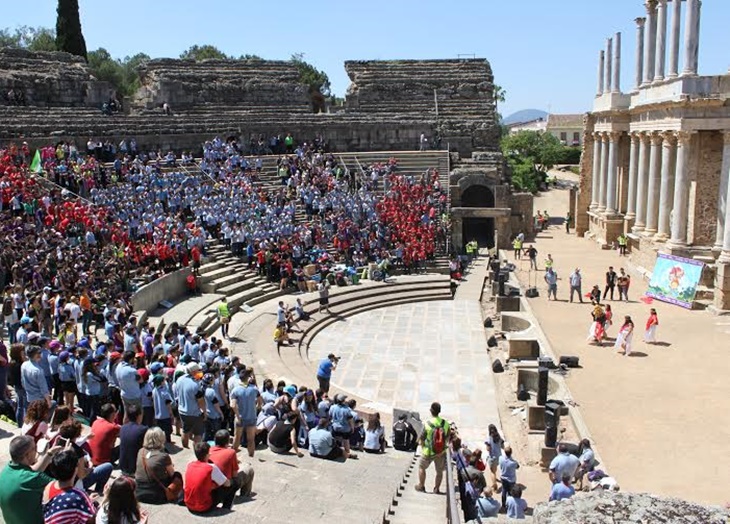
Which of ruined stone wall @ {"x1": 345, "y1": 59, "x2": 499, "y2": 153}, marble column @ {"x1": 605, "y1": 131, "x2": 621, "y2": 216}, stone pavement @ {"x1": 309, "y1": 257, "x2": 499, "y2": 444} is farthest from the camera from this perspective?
ruined stone wall @ {"x1": 345, "y1": 59, "x2": 499, "y2": 153}

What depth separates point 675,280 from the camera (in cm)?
2477

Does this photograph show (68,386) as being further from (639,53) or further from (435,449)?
(639,53)

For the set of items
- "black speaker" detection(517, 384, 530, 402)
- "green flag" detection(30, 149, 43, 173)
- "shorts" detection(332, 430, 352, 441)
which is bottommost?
"black speaker" detection(517, 384, 530, 402)

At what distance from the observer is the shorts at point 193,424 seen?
33.2 ft

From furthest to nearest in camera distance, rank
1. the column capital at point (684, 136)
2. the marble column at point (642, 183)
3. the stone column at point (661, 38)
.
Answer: the marble column at point (642, 183) < the stone column at point (661, 38) < the column capital at point (684, 136)

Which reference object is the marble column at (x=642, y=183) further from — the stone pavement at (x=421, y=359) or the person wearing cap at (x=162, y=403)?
the person wearing cap at (x=162, y=403)

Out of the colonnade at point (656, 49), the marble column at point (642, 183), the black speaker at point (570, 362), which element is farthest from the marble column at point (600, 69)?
the black speaker at point (570, 362)

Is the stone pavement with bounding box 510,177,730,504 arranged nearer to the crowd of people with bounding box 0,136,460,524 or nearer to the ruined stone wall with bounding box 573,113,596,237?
the crowd of people with bounding box 0,136,460,524

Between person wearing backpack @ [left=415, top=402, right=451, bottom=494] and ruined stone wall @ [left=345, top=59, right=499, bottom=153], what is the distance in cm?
3178

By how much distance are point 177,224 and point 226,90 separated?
17.5 metres

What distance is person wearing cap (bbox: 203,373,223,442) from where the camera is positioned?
10.5m

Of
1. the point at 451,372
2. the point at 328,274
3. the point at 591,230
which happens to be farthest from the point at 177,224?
the point at 591,230

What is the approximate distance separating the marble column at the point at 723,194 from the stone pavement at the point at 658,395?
3315 mm

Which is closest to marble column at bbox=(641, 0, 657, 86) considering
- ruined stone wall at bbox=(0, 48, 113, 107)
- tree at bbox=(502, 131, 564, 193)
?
ruined stone wall at bbox=(0, 48, 113, 107)
